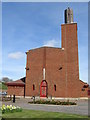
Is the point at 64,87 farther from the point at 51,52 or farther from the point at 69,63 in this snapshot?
the point at 51,52

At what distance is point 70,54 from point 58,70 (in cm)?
363

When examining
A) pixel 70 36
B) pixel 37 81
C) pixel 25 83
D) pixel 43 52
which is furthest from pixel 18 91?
pixel 70 36

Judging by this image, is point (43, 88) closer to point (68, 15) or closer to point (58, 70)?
point (58, 70)

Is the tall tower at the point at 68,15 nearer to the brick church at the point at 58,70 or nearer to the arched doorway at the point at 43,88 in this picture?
the brick church at the point at 58,70

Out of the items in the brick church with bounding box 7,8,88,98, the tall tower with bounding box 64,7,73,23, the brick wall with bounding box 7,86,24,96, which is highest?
the tall tower with bounding box 64,7,73,23

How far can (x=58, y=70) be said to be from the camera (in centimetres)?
3097

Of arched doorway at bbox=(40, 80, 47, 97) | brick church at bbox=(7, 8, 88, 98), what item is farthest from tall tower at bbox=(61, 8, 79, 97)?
arched doorway at bbox=(40, 80, 47, 97)

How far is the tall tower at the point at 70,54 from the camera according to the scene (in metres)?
29.9

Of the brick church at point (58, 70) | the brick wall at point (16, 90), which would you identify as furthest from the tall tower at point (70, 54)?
the brick wall at point (16, 90)

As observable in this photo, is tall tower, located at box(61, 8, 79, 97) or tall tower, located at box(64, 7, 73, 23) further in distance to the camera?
tall tower, located at box(64, 7, 73, 23)

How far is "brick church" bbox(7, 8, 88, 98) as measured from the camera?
29922 millimetres

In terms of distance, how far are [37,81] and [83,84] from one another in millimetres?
8482

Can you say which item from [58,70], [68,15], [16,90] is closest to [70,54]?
[58,70]

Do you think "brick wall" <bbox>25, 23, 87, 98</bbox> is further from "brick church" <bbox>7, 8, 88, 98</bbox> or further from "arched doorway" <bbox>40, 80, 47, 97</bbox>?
"arched doorway" <bbox>40, 80, 47, 97</bbox>
